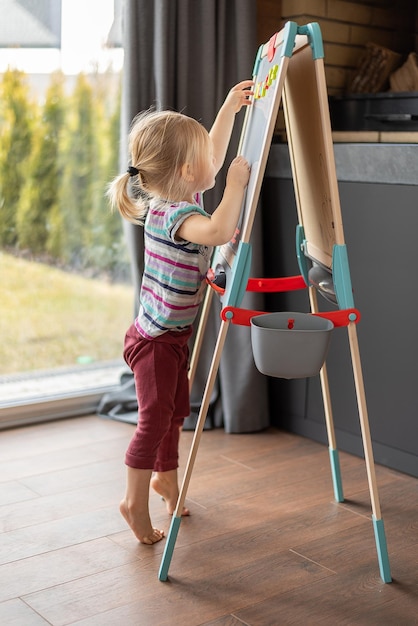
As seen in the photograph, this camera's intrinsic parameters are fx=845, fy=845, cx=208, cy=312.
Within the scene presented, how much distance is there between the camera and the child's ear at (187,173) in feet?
6.38

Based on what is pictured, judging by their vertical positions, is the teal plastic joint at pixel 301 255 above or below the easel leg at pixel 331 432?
above

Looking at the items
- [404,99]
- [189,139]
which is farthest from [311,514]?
[404,99]

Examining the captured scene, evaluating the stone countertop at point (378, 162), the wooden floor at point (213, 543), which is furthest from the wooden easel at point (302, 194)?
the stone countertop at point (378, 162)

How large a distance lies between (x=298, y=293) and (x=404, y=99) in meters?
0.70

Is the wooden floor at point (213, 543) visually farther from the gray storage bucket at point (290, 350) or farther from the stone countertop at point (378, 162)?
the stone countertop at point (378, 162)

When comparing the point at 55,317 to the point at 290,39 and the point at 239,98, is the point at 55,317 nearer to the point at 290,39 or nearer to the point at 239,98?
the point at 239,98

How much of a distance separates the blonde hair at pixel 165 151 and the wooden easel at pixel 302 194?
14 centimetres

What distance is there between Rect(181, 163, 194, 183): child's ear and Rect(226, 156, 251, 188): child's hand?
0.38 ft

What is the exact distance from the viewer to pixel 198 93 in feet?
9.09

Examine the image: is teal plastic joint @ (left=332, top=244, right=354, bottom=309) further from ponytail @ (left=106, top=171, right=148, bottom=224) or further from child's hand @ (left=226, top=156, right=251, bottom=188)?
ponytail @ (left=106, top=171, right=148, bottom=224)

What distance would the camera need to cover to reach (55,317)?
3035 mm

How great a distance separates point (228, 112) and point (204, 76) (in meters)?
0.68

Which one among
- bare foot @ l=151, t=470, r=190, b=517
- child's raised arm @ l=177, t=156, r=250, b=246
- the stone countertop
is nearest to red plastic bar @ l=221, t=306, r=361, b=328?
child's raised arm @ l=177, t=156, r=250, b=246

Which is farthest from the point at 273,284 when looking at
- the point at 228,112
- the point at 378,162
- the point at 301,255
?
the point at 378,162
